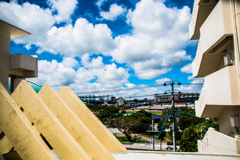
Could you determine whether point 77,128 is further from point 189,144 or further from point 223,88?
point 189,144

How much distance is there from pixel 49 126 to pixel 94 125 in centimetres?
215

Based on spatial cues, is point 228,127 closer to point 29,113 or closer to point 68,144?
point 68,144

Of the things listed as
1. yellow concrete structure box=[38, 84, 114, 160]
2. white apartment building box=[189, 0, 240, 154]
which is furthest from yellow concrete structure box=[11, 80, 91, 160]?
white apartment building box=[189, 0, 240, 154]

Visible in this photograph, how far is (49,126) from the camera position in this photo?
4480mm

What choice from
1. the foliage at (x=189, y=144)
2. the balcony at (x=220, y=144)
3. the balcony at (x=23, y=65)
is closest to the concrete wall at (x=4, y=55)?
the balcony at (x=23, y=65)

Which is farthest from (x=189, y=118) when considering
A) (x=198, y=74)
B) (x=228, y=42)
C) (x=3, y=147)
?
(x=3, y=147)

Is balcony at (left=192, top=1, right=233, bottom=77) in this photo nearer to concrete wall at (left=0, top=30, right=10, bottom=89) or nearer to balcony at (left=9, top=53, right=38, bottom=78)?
balcony at (left=9, top=53, right=38, bottom=78)

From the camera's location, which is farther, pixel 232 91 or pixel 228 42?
pixel 228 42

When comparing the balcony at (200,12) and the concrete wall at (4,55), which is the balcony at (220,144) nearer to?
the balcony at (200,12)

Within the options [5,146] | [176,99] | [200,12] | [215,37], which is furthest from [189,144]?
[176,99]

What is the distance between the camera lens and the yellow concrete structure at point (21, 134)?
3804 mm

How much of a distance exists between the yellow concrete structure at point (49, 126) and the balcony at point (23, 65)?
714 centimetres

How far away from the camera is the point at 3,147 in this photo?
5887 millimetres

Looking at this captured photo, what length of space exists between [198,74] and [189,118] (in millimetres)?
39823
